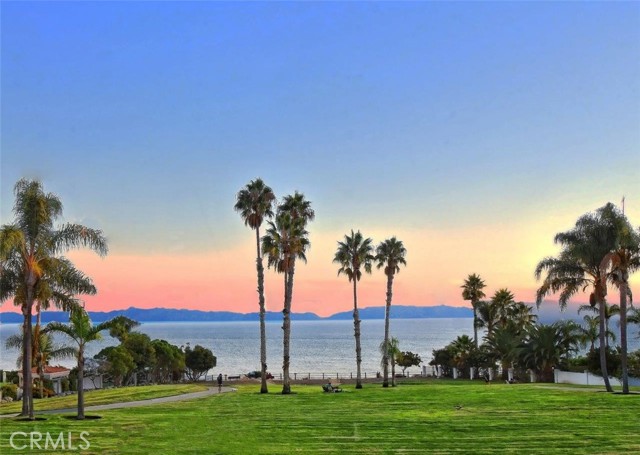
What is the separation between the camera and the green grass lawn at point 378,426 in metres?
18.9

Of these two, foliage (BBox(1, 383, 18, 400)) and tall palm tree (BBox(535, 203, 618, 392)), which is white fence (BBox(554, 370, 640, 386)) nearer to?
tall palm tree (BBox(535, 203, 618, 392))

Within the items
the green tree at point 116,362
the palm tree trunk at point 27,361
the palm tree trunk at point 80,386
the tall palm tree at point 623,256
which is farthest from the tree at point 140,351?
the tall palm tree at point 623,256

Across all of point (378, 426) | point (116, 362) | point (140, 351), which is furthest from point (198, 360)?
point (378, 426)

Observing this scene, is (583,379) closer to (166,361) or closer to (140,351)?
(140,351)

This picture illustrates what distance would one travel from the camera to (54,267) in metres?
26.8

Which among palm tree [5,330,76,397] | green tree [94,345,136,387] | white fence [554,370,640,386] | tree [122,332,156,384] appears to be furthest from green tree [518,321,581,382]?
tree [122,332,156,384]

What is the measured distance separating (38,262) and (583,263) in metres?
28.7

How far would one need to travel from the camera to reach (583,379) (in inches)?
1757

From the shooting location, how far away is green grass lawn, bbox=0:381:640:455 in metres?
18.9

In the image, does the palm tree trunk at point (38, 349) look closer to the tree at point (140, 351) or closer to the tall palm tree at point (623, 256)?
the tree at point (140, 351)

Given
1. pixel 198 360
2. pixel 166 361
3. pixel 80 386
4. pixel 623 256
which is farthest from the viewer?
pixel 198 360

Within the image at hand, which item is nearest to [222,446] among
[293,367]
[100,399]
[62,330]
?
[62,330]

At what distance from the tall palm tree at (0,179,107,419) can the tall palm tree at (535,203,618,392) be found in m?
24.9

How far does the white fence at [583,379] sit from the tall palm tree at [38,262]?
3458cm
